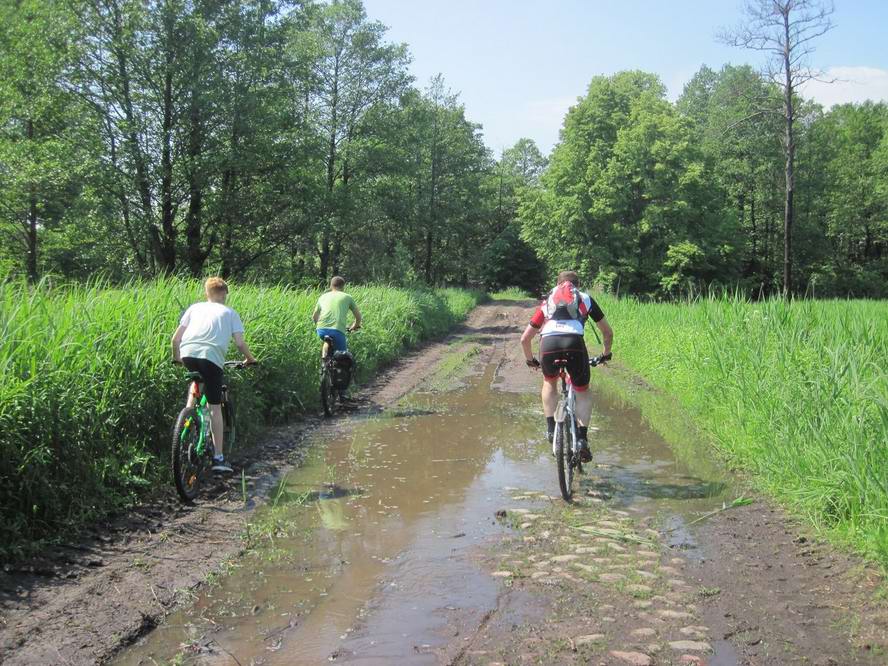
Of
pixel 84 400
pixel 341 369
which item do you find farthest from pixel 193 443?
pixel 341 369

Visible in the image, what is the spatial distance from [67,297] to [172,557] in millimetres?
3546

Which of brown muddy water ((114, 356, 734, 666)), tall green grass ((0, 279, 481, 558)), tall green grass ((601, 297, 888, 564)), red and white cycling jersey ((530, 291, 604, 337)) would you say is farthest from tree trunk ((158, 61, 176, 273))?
red and white cycling jersey ((530, 291, 604, 337))

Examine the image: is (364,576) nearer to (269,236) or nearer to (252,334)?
(252,334)

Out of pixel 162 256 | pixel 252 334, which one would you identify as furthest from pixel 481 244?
pixel 252 334

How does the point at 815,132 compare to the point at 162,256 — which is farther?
the point at 815,132

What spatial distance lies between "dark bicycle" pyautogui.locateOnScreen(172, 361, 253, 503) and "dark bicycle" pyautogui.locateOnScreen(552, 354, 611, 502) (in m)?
3.25

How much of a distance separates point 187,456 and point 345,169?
109 feet

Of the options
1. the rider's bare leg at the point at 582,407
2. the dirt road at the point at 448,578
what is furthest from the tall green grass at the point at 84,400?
the rider's bare leg at the point at 582,407

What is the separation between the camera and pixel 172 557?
15.5ft

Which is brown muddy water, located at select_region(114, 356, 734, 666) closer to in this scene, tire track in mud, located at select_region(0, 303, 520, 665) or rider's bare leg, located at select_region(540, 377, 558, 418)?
tire track in mud, located at select_region(0, 303, 520, 665)

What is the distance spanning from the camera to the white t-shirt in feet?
20.6

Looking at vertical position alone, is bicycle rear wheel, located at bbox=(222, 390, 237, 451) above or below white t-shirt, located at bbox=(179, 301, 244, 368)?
below

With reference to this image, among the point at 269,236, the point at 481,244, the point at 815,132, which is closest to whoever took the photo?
the point at 269,236

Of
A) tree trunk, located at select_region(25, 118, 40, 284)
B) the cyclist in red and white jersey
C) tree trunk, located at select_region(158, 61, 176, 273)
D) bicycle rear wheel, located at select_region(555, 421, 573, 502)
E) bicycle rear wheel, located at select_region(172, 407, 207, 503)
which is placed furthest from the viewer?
tree trunk, located at select_region(25, 118, 40, 284)
